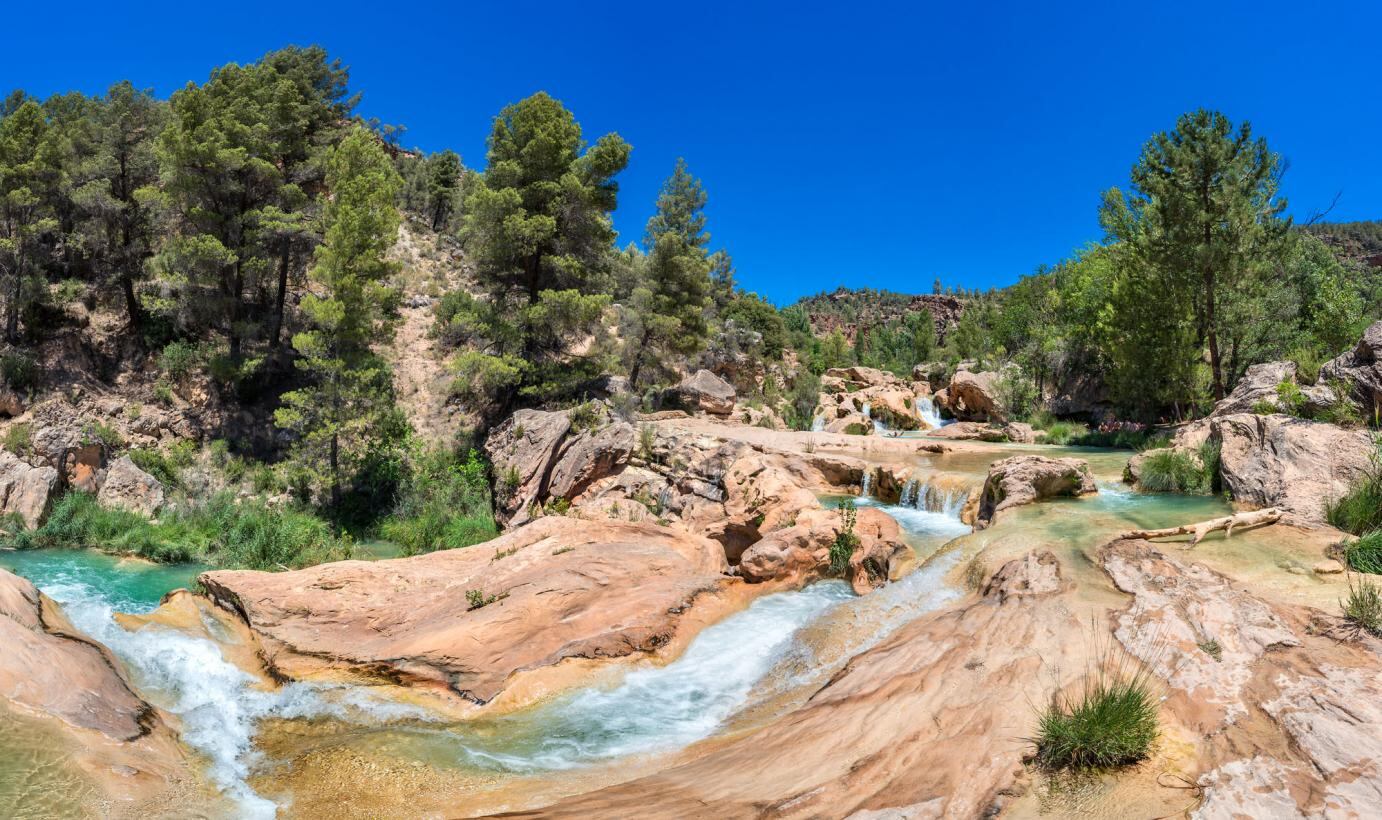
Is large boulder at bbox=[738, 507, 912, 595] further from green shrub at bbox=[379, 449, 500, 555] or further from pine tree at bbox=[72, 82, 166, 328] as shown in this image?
pine tree at bbox=[72, 82, 166, 328]

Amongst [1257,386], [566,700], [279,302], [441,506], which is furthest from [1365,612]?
[279,302]

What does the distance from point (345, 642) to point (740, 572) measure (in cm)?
582

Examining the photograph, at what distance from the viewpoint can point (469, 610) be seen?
8.86 m

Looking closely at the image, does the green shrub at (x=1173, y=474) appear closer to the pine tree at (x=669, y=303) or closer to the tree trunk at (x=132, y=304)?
the pine tree at (x=669, y=303)

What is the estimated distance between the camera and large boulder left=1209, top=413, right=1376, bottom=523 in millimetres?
9273

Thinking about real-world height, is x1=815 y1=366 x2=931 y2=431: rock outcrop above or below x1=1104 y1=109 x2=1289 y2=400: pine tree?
below

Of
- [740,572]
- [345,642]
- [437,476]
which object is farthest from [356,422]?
[740,572]

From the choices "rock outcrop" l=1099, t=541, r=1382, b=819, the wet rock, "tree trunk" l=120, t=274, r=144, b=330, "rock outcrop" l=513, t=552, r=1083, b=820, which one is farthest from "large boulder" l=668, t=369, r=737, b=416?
the wet rock

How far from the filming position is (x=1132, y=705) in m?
4.20

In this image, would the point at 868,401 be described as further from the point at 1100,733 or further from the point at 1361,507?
the point at 1100,733

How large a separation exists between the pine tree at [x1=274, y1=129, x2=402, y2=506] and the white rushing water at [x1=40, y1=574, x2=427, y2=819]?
11.3m

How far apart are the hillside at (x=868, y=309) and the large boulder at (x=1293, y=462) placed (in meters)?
96.0

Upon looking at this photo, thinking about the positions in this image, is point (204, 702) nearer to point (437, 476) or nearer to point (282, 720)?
point (282, 720)

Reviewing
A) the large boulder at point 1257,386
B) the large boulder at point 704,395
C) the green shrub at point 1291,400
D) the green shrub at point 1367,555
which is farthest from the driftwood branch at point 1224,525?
the large boulder at point 704,395
